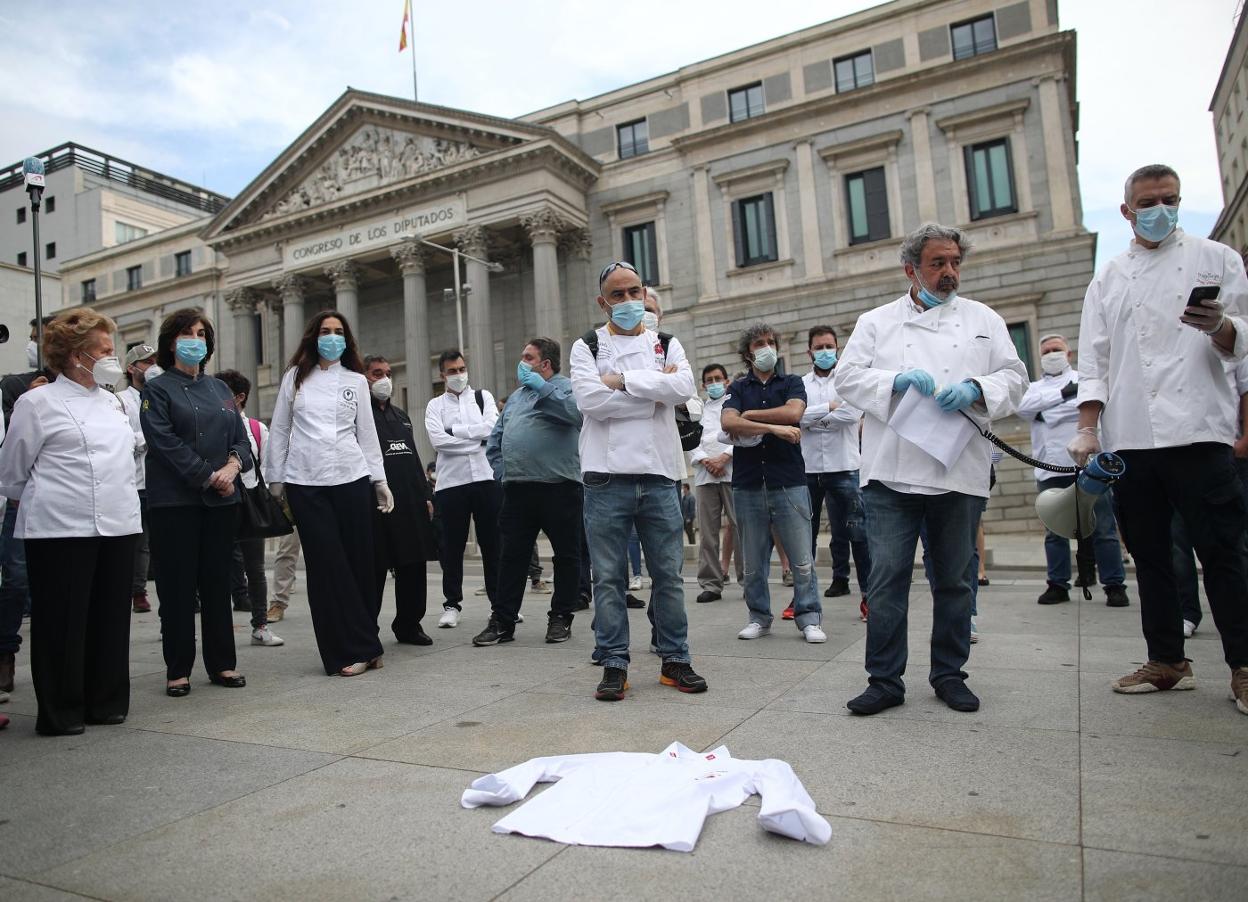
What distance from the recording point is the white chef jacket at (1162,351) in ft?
12.3

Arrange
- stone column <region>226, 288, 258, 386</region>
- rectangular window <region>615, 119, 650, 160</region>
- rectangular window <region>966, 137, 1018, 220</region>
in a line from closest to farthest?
rectangular window <region>966, 137, 1018, 220</region> < rectangular window <region>615, 119, 650, 160</region> < stone column <region>226, 288, 258, 386</region>

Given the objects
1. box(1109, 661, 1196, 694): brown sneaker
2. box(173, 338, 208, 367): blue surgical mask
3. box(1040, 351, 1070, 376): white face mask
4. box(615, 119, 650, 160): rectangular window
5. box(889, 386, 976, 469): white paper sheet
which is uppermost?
box(615, 119, 650, 160): rectangular window

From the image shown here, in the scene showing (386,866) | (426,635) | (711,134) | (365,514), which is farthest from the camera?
(711,134)

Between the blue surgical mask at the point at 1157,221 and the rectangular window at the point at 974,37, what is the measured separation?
1013 inches

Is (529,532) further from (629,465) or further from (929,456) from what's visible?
(929,456)

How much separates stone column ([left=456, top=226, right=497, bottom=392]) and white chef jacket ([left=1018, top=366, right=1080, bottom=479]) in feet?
81.3

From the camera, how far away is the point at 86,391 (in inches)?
172

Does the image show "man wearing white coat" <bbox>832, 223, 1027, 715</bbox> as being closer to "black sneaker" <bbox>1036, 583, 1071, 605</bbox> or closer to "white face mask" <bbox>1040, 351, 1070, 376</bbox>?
"black sneaker" <bbox>1036, 583, 1071, 605</bbox>

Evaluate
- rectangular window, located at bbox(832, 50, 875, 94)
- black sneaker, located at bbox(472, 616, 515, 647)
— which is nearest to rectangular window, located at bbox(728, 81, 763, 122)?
rectangular window, located at bbox(832, 50, 875, 94)

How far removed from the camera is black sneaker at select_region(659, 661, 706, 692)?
4.29 meters

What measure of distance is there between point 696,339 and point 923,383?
25897mm

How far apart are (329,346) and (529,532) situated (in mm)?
1944

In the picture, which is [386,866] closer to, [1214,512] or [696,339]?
[1214,512]

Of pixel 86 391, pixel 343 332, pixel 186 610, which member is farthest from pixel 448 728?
pixel 343 332
